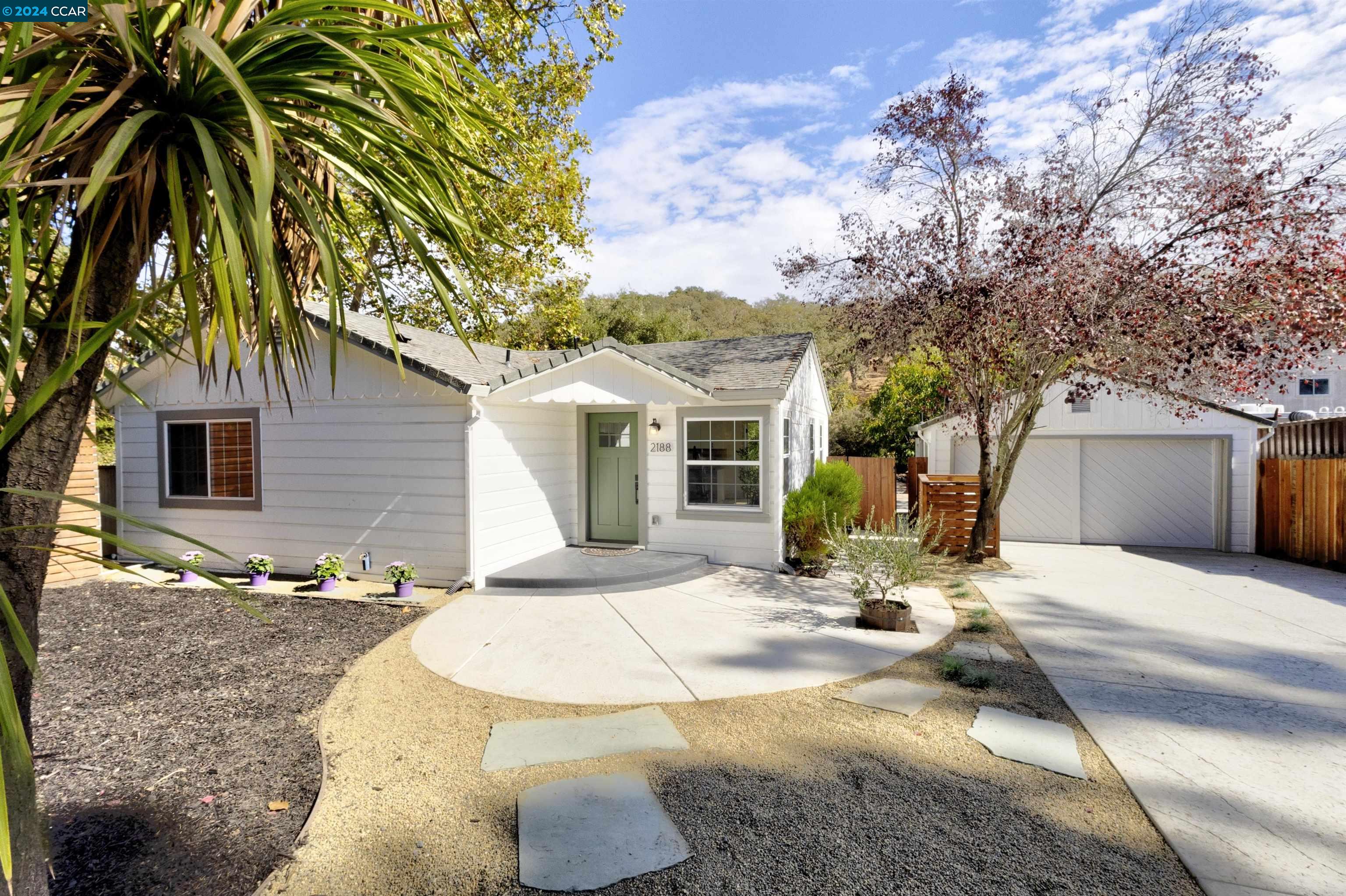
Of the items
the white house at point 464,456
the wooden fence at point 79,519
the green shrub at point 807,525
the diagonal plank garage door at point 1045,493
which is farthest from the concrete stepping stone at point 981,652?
the wooden fence at point 79,519

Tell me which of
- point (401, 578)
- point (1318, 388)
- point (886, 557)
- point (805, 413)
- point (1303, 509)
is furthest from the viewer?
point (1318, 388)

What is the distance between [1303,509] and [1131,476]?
234 cm

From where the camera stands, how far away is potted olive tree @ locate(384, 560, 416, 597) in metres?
7.27

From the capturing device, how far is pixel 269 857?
2.66 m

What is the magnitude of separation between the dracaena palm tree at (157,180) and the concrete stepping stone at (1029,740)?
4.01m

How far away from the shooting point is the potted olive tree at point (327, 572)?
767 centimetres

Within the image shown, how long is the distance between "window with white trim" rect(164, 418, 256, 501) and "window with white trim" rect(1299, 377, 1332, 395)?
2934cm

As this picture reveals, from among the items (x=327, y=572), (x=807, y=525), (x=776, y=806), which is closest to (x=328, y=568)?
(x=327, y=572)

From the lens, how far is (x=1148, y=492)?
37.8 ft

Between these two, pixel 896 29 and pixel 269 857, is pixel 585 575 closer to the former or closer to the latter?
pixel 269 857

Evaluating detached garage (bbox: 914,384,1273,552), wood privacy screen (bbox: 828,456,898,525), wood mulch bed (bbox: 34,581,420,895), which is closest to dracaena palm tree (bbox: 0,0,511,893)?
wood mulch bed (bbox: 34,581,420,895)

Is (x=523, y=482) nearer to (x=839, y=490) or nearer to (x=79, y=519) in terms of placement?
(x=839, y=490)

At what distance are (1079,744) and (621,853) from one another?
9.89ft

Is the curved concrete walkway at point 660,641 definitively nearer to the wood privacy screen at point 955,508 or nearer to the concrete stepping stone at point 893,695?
the concrete stepping stone at point 893,695
